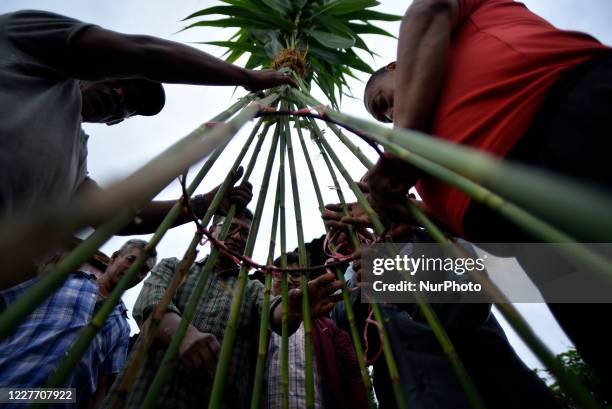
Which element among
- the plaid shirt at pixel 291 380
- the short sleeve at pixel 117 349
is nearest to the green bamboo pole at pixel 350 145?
the plaid shirt at pixel 291 380

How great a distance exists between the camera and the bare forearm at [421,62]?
56 cm

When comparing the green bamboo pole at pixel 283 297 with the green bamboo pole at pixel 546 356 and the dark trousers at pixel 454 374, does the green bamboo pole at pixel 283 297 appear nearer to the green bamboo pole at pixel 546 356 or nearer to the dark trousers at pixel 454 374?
the dark trousers at pixel 454 374

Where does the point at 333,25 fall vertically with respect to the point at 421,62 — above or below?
above

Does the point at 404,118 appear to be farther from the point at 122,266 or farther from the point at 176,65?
the point at 122,266

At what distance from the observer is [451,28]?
1.93 feet

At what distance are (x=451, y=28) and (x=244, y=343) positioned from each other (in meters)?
0.90

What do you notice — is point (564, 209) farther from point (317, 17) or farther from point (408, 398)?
point (317, 17)

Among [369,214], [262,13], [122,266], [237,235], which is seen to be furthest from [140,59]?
[122,266]

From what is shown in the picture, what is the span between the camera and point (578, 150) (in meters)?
0.42

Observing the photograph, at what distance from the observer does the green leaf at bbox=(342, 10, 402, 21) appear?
4.49 feet

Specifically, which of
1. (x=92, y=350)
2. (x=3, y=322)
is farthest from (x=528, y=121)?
(x=92, y=350)

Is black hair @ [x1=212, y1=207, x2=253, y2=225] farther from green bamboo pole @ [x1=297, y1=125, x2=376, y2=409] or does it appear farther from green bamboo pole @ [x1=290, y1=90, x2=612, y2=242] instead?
green bamboo pole @ [x1=290, y1=90, x2=612, y2=242]

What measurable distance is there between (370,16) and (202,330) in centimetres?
124

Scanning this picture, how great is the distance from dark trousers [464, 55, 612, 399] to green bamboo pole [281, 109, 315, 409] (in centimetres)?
34
